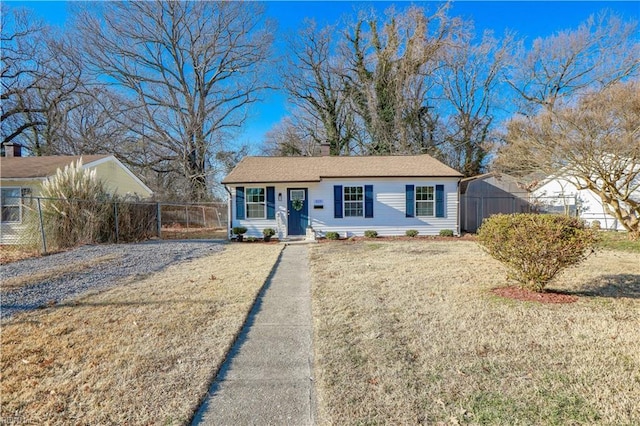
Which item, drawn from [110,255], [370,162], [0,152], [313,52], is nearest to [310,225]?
[370,162]

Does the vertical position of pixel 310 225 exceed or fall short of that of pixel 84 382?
it exceeds it

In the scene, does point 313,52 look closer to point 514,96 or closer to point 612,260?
point 514,96

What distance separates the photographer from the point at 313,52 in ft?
82.6

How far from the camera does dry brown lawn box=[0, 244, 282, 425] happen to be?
233 centimetres

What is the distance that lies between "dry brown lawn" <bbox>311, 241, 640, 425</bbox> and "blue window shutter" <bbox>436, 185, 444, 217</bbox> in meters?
7.95

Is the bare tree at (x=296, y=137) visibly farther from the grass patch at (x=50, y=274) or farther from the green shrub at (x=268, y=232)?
the grass patch at (x=50, y=274)

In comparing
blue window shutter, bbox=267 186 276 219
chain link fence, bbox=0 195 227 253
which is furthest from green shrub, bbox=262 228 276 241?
chain link fence, bbox=0 195 227 253

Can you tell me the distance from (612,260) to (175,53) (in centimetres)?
2698

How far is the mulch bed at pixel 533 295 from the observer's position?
15.4 feet

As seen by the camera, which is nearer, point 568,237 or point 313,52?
point 568,237

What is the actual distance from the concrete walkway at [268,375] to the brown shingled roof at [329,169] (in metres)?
9.16

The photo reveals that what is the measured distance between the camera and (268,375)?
2.83 meters

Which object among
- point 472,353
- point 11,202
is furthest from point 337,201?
point 11,202

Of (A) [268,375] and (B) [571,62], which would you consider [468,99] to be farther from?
(A) [268,375]
